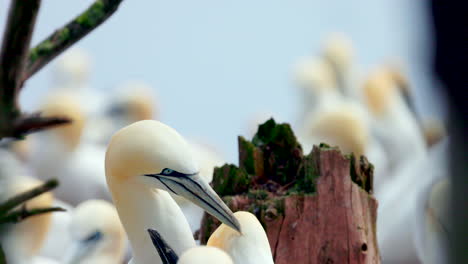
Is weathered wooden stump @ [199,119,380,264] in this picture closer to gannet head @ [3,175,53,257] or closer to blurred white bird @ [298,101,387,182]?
gannet head @ [3,175,53,257]

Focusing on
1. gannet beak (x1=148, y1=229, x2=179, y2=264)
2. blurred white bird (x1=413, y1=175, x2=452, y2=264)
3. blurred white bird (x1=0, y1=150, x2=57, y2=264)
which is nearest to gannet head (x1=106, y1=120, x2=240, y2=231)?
gannet beak (x1=148, y1=229, x2=179, y2=264)

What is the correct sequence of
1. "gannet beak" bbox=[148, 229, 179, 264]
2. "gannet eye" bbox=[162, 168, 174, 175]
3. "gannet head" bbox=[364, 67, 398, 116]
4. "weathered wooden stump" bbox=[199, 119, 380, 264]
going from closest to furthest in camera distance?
"gannet beak" bbox=[148, 229, 179, 264] → "gannet eye" bbox=[162, 168, 174, 175] → "weathered wooden stump" bbox=[199, 119, 380, 264] → "gannet head" bbox=[364, 67, 398, 116]

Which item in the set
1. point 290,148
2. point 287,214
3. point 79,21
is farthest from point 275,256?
point 79,21

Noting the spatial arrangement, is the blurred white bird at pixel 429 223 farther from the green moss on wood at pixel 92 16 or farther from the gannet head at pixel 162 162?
the green moss on wood at pixel 92 16

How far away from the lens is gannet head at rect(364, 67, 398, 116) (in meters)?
11.5

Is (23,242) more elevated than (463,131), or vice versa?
(23,242)

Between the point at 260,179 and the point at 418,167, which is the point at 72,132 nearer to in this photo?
the point at 418,167

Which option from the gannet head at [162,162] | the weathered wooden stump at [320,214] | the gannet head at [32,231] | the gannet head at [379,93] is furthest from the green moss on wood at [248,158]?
the gannet head at [379,93]

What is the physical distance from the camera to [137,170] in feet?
11.0

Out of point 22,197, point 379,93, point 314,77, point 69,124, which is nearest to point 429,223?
point 69,124

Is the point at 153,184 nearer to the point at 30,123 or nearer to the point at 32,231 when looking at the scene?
the point at 30,123

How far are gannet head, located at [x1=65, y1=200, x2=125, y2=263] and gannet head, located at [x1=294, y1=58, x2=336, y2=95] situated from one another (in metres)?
6.03

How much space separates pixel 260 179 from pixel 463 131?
2.68 meters

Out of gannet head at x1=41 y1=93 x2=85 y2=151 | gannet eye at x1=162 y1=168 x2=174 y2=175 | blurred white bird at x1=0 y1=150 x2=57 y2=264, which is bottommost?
gannet eye at x1=162 y1=168 x2=174 y2=175
